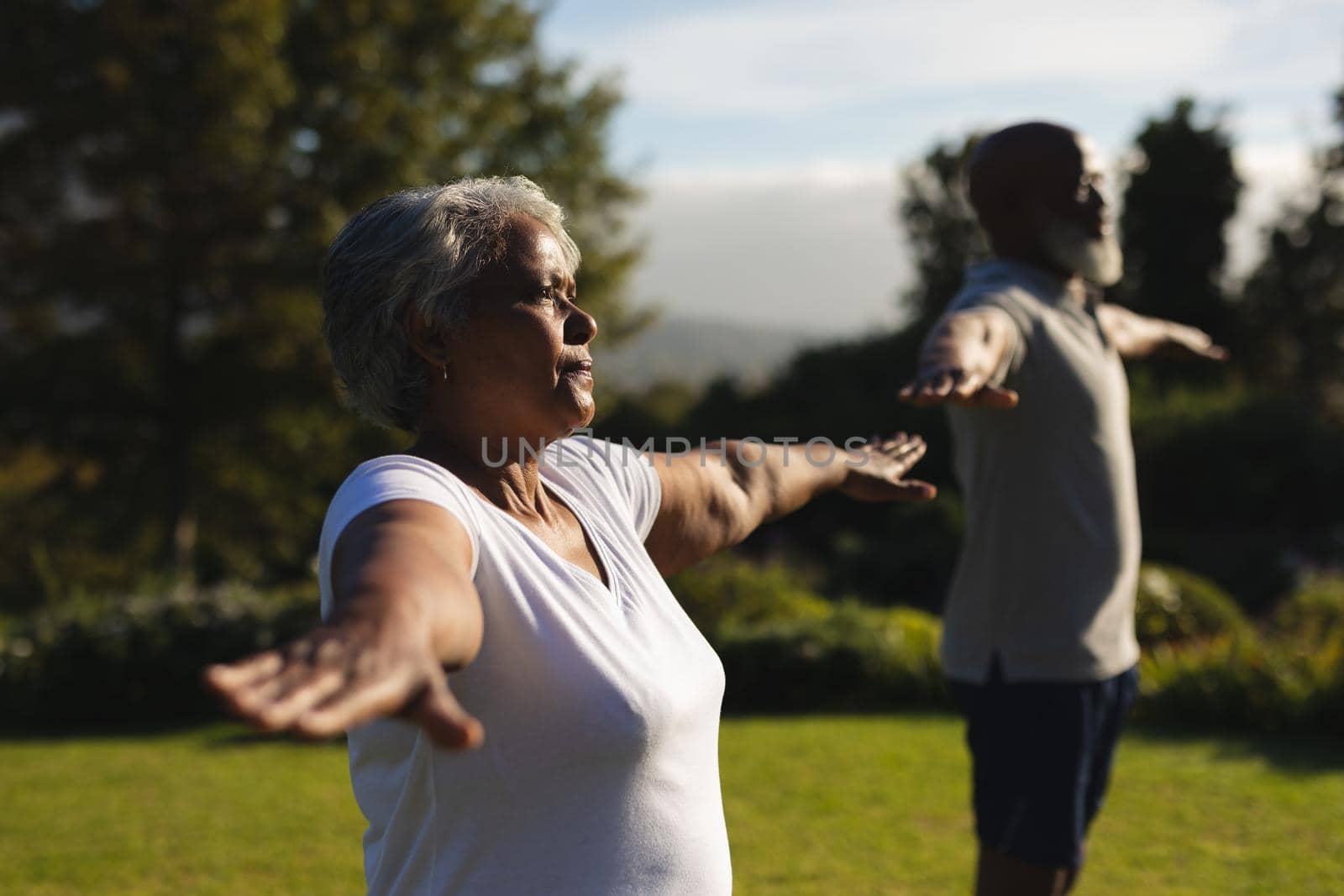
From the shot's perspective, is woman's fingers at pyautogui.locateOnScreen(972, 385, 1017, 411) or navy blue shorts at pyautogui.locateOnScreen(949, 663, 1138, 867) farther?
navy blue shorts at pyautogui.locateOnScreen(949, 663, 1138, 867)

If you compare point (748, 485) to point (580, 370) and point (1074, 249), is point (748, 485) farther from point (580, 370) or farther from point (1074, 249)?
point (1074, 249)

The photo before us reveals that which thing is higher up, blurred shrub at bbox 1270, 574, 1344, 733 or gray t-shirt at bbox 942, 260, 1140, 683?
gray t-shirt at bbox 942, 260, 1140, 683

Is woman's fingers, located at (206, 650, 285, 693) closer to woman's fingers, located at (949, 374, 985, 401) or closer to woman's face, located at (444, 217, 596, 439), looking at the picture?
woman's face, located at (444, 217, 596, 439)

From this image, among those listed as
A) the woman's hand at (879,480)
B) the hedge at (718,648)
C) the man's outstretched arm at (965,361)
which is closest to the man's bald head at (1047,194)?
the man's outstretched arm at (965,361)

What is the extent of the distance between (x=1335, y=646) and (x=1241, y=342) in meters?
16.8

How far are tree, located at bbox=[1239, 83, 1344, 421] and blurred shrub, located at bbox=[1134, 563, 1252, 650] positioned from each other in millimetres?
13941

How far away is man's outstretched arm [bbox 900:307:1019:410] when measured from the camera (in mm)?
2455

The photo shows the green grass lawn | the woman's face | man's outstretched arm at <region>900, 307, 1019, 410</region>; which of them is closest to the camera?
the woman's face

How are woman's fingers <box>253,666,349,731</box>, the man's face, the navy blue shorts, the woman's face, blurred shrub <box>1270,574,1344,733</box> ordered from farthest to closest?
blurred shrub <box>1270,574,1344,733</box> < the man's face < the navy blue shorts < the woman's face < woman's fingers <box>253,666,349,731</box>

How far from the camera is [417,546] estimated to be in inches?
53.6

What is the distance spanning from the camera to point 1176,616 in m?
8.98

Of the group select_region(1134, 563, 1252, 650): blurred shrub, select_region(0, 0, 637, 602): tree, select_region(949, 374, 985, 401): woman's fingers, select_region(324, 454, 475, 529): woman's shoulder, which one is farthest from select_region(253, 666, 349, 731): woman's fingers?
select_region(0, 0, 637, 602): tree

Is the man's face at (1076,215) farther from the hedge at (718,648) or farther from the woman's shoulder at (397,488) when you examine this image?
the hedge at (718,648)

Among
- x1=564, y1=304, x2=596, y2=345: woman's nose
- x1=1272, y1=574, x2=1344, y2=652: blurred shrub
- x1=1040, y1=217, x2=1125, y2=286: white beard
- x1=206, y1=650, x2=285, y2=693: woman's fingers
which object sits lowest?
x1=1272, y1=574, x2=1344, y2=652: blurred shrub
